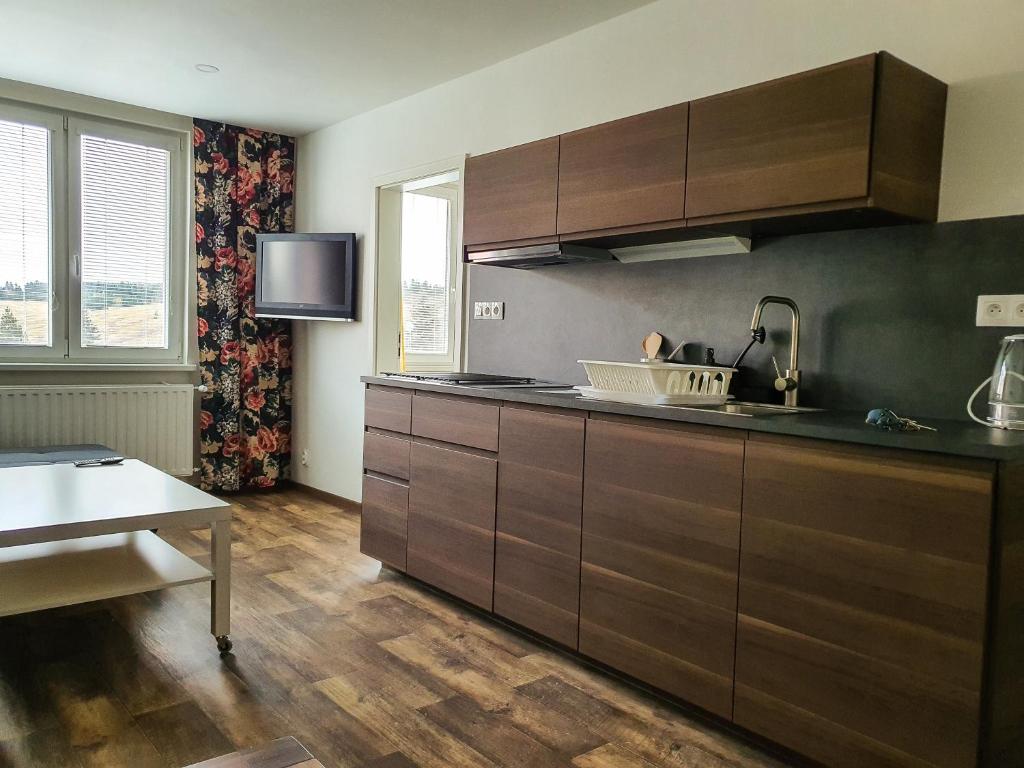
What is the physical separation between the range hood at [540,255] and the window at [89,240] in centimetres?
253

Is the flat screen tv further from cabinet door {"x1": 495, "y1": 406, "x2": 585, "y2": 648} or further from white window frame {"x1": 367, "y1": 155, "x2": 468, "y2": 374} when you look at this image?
cabinet door {"x1": 495, "y1": 406, "x2": 585, "y2": 648}

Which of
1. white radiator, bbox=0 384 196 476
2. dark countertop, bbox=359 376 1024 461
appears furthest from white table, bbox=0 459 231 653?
white radiator, bbox=0 384 196 476

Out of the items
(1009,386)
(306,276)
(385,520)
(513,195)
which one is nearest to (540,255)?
(513,195)

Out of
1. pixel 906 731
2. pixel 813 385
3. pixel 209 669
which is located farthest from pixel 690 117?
pixel 209 669

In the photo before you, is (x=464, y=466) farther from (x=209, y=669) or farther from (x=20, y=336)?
(x=20, y=336)

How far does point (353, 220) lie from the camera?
15.4 ft

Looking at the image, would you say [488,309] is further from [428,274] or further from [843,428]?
[843,428]

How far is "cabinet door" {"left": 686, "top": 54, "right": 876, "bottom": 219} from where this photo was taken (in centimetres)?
197

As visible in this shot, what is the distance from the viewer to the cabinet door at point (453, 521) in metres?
2.78

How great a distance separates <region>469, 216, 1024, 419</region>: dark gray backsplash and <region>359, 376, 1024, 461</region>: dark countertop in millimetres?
159

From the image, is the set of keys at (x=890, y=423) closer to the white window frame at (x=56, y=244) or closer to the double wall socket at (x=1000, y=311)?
the double wall socket at (x=1000, y=311)

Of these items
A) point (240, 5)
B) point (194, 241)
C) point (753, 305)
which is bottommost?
point (753, 305)

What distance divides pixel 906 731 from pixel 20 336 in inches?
184

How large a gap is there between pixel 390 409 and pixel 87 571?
4.29ft
